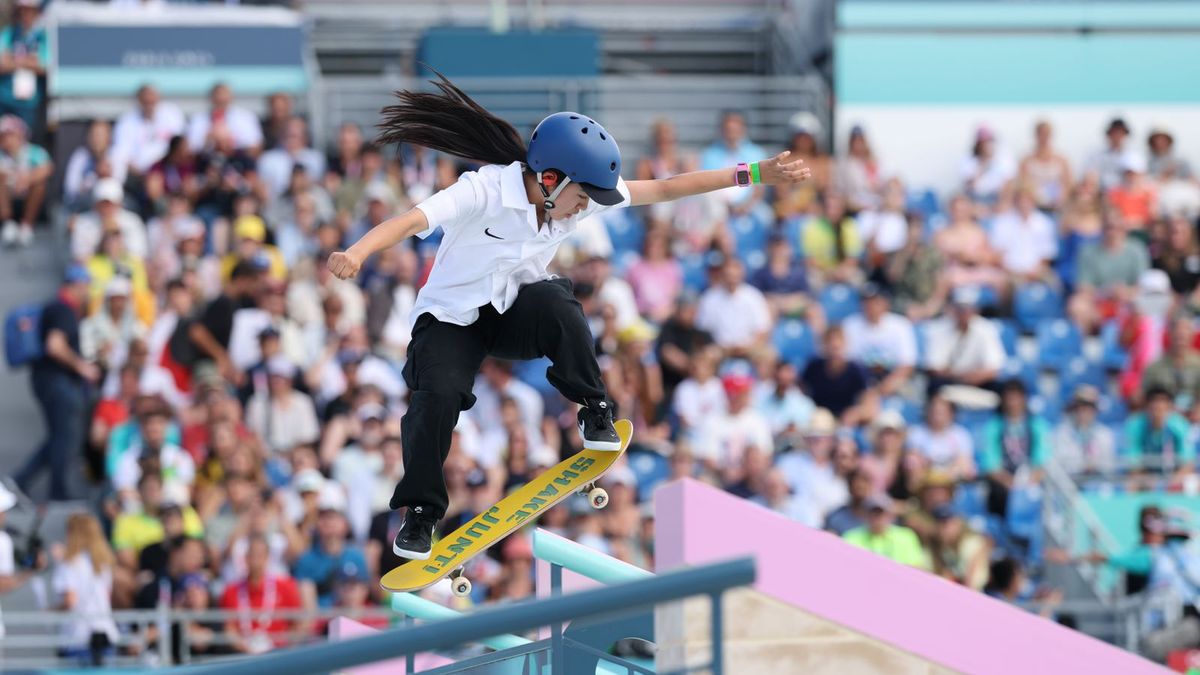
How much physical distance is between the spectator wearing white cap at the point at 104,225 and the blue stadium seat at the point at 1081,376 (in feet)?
22.2

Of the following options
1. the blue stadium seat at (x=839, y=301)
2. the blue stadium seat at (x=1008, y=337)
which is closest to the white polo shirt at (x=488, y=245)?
the blue stadium seat at (x=839, y=301)

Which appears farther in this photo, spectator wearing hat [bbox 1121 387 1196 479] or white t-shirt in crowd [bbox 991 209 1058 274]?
white t-shirt in crowd [bbox 991 209 1058 274]

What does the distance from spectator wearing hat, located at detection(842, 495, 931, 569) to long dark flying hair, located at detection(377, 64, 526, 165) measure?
5.35 m

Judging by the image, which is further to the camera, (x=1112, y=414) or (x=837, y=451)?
(x=1112, y=414)

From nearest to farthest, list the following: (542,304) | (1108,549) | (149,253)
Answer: (542,304)
(1108,549)
(149,253)

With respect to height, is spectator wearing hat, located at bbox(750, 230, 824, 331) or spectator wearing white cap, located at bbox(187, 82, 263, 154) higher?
spectator wearing white cap, located at bbox(187, 82, 263, 154)

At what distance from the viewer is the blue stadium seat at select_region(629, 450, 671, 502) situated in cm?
1254

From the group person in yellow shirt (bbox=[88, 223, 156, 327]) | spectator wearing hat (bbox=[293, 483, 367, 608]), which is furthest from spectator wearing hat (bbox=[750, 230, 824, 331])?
person in yellow shirt (bbox=[88, 223, 156, 327])

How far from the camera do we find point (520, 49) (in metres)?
16.9

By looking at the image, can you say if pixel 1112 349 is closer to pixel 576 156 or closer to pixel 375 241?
pixel 576 156

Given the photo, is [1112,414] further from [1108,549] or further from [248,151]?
[248,151]

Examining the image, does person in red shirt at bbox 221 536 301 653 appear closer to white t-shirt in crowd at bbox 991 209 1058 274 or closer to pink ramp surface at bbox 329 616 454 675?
pink ramp surface at bbox 329 616 454 675

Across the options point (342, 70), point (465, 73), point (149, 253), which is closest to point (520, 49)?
point (465, 73)

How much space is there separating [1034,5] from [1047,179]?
240 centimetres
